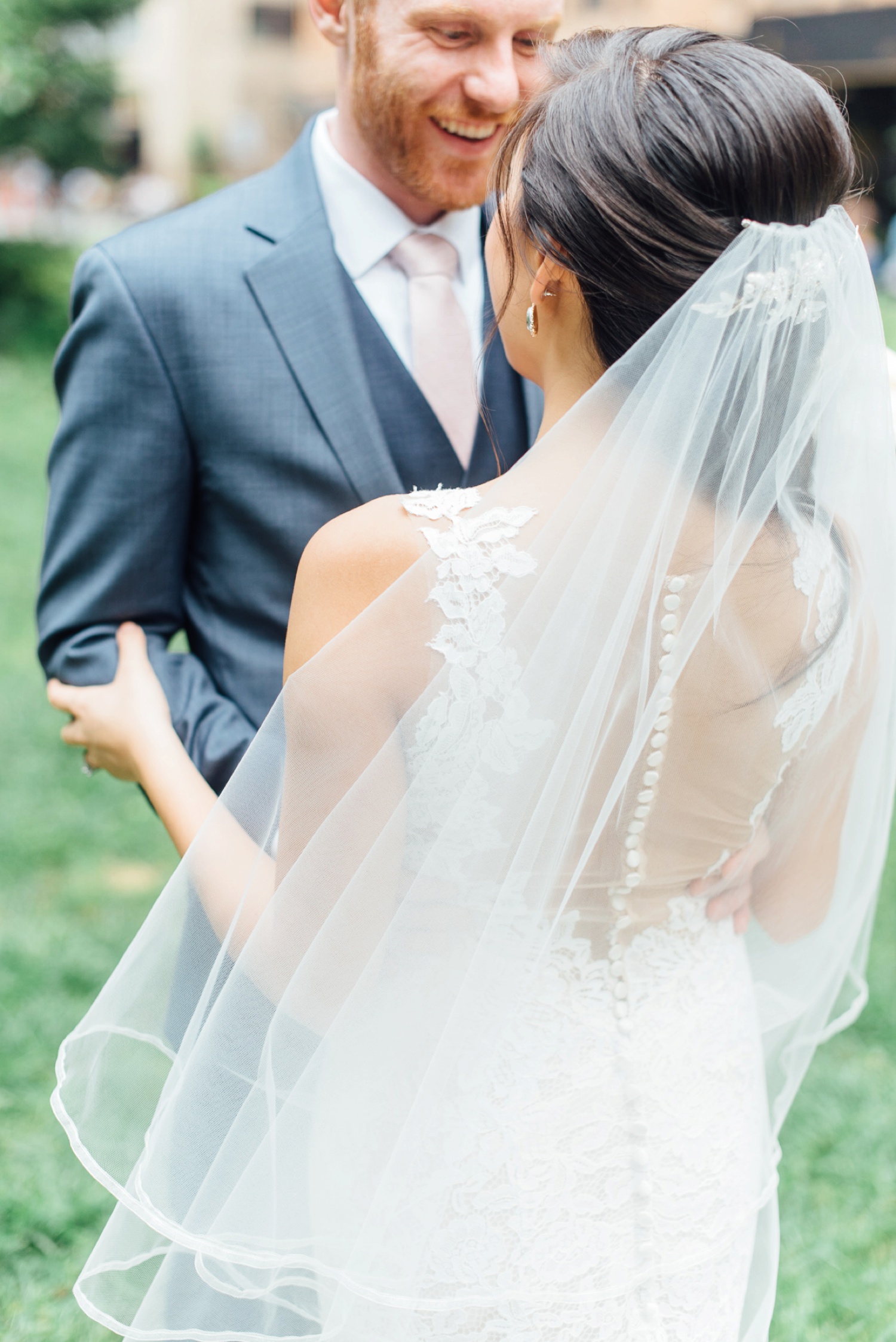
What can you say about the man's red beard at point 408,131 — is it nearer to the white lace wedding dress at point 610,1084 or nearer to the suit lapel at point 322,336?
the suit lapel at point 322,336

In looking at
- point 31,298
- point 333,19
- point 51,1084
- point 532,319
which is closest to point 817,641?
point 532,319

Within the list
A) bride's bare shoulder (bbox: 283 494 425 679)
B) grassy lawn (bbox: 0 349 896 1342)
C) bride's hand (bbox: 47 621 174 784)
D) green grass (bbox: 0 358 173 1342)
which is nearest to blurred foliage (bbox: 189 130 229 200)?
green grass (bbox: 0 358 173 1342)

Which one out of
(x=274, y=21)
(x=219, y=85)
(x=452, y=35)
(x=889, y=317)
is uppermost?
(x=274, y=21)

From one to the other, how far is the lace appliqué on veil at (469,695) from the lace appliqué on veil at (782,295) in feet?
1.04

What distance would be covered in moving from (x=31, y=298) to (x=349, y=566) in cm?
1355

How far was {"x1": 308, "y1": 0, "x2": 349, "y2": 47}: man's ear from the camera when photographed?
218 centimetres

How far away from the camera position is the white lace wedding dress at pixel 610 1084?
1437 millimetres

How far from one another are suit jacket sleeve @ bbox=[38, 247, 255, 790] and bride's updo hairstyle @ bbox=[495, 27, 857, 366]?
0.86 m

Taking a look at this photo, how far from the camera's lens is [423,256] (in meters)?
2.26

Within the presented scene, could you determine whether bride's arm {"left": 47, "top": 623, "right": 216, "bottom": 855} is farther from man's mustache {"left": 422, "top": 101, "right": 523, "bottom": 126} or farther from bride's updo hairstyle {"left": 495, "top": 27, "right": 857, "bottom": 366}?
man's mustache {"left": 422, "top": 101, "right": 523, "bottom": 126}

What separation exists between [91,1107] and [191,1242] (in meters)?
0.26

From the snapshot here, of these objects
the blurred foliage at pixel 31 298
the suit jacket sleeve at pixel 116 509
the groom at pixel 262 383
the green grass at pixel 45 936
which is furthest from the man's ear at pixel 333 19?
the blurred foliage at pixel 31 298

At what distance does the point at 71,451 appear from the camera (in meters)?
2.09

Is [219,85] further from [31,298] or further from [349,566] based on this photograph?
[349,566]
